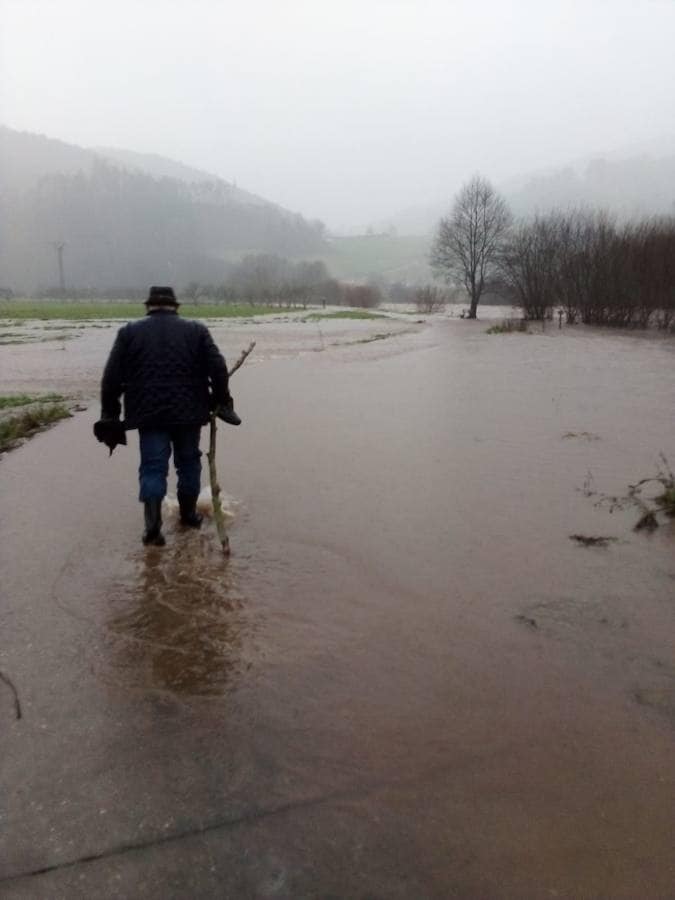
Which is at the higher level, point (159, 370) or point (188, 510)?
point (159, 370)

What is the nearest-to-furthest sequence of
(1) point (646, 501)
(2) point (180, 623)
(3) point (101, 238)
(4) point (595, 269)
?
(2) point (180, 623) < (1) point (646, 501) < (4) point (595, 269) < (3) point (101, 238)

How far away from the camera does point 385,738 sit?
288 cm

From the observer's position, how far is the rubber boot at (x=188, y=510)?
211 inches

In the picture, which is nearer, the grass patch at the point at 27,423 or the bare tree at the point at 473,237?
the grass patch at the point at 27,423

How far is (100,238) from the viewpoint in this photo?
172m

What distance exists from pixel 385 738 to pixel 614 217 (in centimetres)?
4623

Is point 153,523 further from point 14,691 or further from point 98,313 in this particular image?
point 98,313

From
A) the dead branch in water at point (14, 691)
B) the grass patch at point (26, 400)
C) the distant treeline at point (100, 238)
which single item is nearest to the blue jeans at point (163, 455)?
the dead branch in water at point (14, 691)

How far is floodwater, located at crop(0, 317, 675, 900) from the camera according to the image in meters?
2.31

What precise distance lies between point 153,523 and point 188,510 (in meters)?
0.46

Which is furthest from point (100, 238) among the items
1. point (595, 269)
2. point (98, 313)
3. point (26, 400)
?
point (26, 400)

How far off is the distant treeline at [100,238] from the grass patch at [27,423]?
499 ft

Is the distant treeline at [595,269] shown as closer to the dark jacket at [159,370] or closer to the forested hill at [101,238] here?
the dark jacket at [159,370]

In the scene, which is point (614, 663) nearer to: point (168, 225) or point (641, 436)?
point (641, 436)
